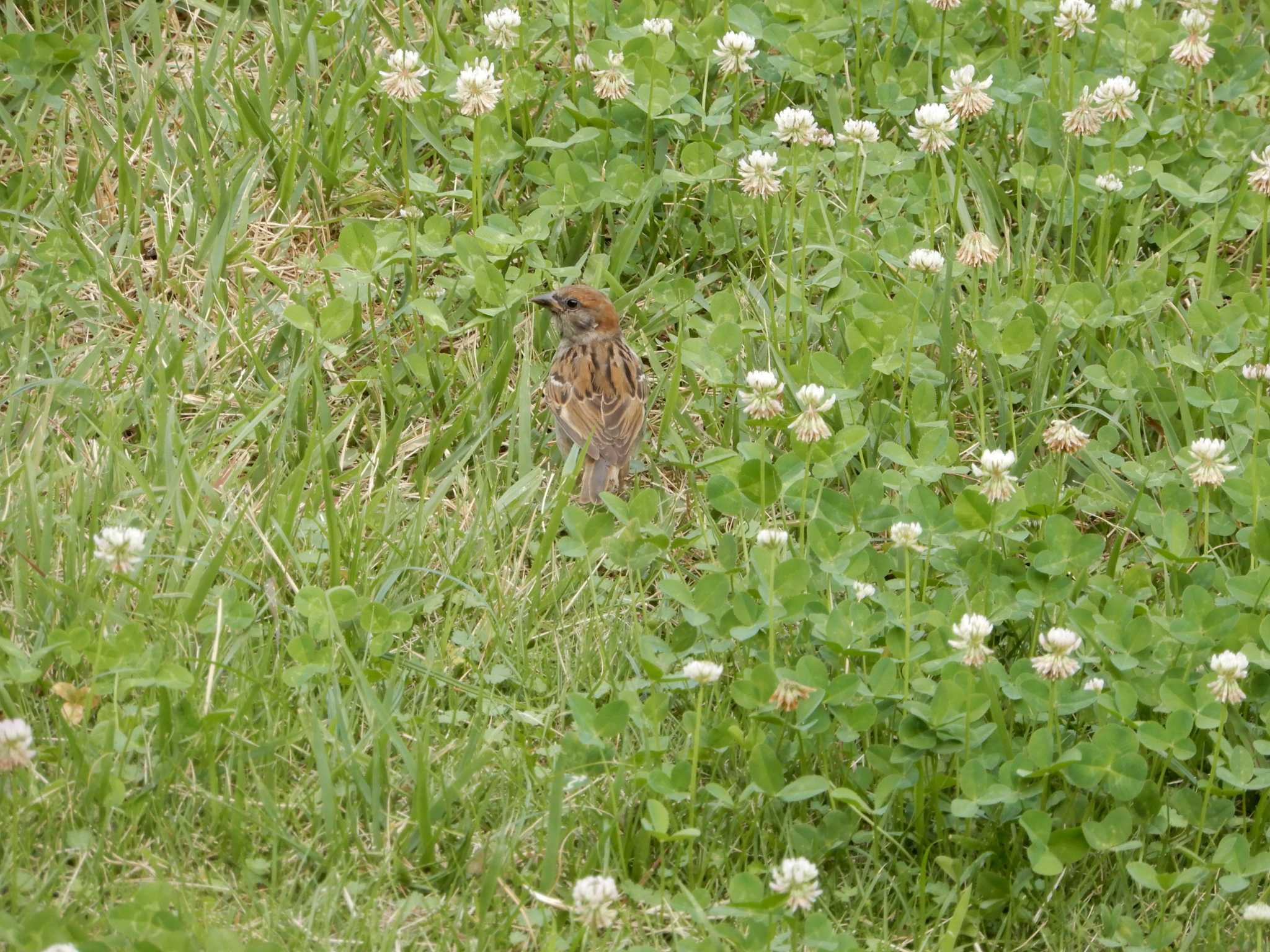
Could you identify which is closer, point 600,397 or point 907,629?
point 907,629

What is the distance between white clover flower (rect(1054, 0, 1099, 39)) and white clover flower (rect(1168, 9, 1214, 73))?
35cm

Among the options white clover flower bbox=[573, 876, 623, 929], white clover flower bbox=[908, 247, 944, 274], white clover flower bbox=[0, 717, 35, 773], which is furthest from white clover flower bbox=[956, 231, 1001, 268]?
white clover flower bbox=[0, 717, 35, 773]

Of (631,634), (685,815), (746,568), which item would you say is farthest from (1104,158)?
(685,815)

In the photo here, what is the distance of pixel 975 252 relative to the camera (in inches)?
202

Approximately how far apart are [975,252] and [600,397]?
1.35 metres

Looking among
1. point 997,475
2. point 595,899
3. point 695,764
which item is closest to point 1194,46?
point 997,475

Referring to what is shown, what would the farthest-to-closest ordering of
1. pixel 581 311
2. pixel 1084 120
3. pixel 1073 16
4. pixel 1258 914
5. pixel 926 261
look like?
pixel 1073 16 → pixel 581 311 → pixel 1084 120 → pixel 926 261 → pixel 1258 914

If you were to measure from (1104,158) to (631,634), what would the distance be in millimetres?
2853

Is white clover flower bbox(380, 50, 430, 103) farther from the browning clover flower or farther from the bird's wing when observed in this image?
the browning clover flower

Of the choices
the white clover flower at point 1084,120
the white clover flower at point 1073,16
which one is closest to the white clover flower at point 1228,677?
the white clover flower at point 1084,120

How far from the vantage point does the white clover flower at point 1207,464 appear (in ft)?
14.3

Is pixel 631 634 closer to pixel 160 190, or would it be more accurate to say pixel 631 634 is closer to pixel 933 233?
pixel 933 233

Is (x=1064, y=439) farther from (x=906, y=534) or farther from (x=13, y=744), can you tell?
(x=13, y=744)

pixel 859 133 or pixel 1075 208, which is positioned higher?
pixel 859 133
